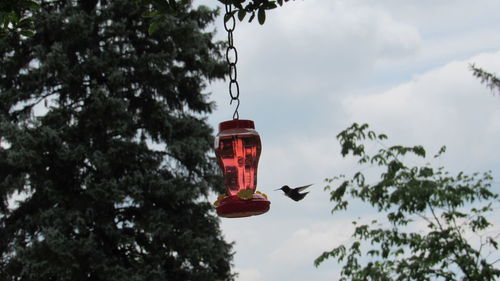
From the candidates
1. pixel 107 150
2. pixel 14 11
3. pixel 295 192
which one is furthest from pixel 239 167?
pixel 107 150

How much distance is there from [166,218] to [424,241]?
5.45m

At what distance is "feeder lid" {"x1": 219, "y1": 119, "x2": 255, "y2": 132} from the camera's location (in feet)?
14.3

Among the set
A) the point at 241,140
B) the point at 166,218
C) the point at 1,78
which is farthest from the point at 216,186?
the point at 241,140

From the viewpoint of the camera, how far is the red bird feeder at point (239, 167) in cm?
433

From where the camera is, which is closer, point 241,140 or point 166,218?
point 241,140

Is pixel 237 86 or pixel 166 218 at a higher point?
pixel 166 218

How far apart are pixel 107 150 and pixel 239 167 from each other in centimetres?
983

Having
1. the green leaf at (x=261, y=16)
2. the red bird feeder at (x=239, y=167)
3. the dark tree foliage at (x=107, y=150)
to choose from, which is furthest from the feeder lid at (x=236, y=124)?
the dark tree foliage at (x=107, y=150)

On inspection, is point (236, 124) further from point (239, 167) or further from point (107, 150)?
point (107, 150)

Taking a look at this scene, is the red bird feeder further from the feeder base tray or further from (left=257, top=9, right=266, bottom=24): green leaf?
(left=257, top=9, right=266, bottom=24): green leaf

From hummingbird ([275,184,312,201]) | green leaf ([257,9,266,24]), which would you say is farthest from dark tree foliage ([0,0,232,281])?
green leaf ([257,9,266,24])

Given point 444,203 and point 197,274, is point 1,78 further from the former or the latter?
point 444,203

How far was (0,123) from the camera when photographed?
535 inches

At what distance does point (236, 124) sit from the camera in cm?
436
